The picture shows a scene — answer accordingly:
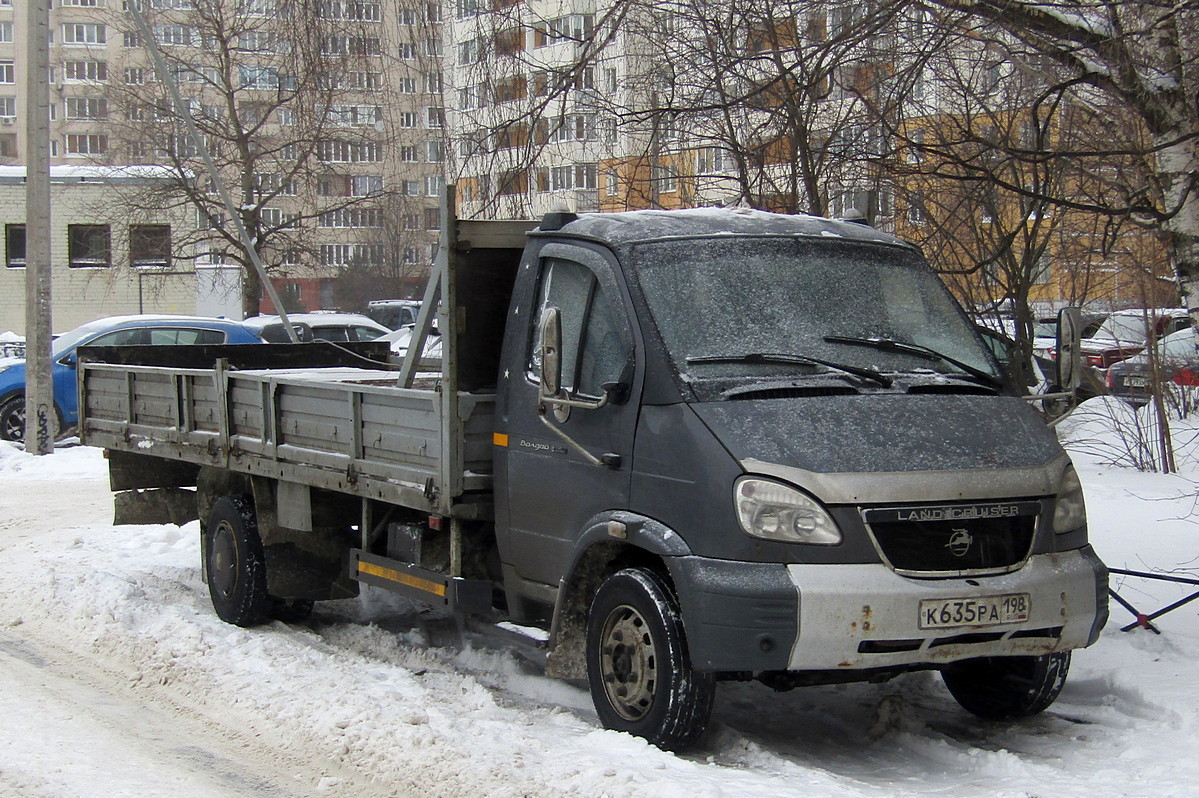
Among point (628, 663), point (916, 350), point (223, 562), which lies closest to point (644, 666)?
point (628, 663)

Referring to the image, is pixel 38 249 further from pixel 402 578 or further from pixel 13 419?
pixel 402 578

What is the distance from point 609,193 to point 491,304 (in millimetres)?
6454

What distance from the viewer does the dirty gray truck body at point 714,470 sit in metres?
5.14

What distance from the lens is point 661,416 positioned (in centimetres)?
559

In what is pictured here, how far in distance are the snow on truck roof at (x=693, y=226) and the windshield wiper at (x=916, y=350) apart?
2.27ft

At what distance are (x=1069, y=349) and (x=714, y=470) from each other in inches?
78.4

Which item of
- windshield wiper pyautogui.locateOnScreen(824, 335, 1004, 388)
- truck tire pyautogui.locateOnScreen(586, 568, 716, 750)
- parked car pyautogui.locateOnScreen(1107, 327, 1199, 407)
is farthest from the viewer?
parked car pyautogui.locateOnScreen(1107, 327, 1199, 407)

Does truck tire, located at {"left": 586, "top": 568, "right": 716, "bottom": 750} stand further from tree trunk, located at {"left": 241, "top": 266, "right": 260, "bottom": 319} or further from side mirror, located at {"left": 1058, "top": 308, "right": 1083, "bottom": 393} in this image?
tree trunk, located at {"left": 241, "top": 266, "right": 260, "bottom": 319}

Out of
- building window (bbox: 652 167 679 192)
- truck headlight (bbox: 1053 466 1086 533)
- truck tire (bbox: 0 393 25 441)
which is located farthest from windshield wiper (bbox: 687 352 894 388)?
truck tire (bbox: 0 393 25 441)

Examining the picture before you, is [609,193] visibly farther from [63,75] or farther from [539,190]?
[63,75]

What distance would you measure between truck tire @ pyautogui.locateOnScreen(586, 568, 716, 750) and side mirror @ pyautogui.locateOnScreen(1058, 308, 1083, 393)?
2134mm

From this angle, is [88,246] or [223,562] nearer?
[223,562]

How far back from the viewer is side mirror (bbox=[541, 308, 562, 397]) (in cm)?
563

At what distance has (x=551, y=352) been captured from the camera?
5730 millimetres
